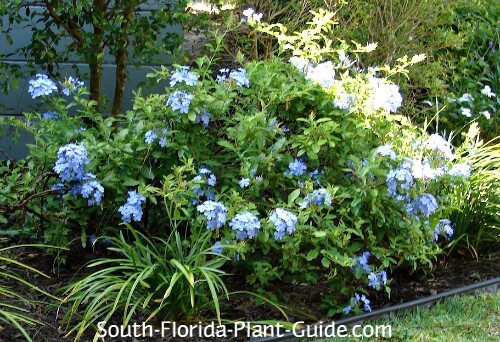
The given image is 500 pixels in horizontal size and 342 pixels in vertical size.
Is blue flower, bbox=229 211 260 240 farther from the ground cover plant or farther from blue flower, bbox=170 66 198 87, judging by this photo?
blue flower, bbox=170 66 198 87

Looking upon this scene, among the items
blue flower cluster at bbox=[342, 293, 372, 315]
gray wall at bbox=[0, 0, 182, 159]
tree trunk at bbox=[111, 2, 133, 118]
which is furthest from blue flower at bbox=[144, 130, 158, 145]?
gray wall at bbox=[0, 0, 182, 159]

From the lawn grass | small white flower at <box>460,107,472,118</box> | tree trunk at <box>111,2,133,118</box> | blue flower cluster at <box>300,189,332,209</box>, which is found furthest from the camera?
small white flower at <box>460,107,472,118</box>

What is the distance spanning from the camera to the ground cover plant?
13.8 feet

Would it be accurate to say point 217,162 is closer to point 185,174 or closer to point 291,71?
point 185,174

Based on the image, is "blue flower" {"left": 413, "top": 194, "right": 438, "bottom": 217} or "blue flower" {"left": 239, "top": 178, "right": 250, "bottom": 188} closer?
"blue flower" {"left": 239, "top": 178, "right": 250, "bottom": 188}

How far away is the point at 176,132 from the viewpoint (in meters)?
4.52

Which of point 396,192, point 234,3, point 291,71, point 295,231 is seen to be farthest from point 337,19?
point 295,231

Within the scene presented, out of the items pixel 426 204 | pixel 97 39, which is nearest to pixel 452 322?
pixel 426 204

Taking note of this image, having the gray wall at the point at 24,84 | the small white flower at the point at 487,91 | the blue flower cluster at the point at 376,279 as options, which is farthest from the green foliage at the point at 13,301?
the small white flower at the point at 487,91

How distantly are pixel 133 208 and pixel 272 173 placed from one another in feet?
2.77

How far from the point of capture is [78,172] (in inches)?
170

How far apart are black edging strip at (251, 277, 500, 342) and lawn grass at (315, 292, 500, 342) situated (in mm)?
36

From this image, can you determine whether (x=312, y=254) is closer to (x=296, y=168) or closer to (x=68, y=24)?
(x=296, y=168)

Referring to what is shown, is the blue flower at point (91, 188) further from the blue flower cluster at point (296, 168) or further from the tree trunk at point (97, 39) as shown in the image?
the tree trunk at point (97, 39)
